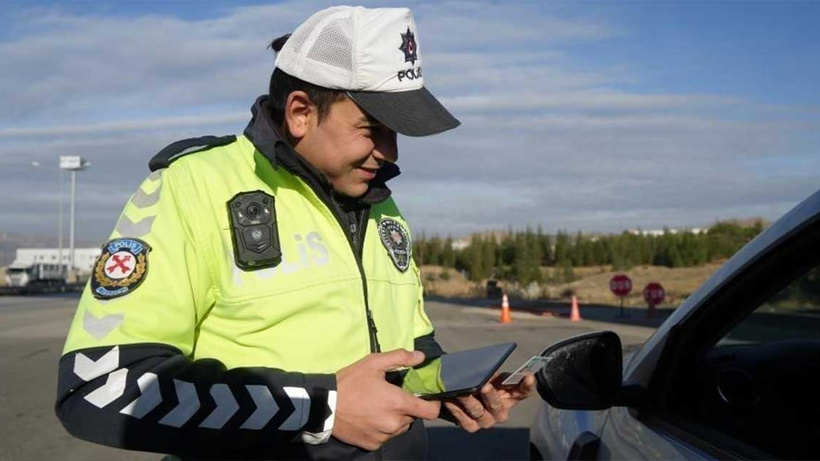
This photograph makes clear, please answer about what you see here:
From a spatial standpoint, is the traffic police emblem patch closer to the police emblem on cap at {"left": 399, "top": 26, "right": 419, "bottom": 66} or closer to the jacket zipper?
the jacket zipper

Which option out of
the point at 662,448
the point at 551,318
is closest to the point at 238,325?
the point at 662,448

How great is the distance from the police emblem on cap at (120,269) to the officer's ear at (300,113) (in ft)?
1.60

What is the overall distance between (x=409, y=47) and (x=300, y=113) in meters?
0.31

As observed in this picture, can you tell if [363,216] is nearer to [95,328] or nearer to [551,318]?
[95,328]

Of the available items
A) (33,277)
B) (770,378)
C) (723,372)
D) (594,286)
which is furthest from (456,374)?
(33,277)

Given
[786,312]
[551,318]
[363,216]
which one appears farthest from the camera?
[551,318]

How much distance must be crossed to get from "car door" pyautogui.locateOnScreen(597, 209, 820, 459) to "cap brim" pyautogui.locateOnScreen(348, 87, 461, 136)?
81 centimetres

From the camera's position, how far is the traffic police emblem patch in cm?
227

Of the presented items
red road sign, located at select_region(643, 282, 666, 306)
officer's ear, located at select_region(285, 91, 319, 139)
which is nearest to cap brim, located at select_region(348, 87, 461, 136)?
officer's ear, located at select_region(285, 91, 319, 139)

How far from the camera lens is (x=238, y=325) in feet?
6.02

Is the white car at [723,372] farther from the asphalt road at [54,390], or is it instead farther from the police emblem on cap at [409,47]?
the asphalt road at [54,390]

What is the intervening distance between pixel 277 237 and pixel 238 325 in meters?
0.21

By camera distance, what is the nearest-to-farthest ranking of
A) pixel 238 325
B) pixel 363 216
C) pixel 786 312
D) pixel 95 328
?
pixel 95 328, pixel 238 325, pixel 363 216, pixel 786 312

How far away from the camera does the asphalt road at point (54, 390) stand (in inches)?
247
